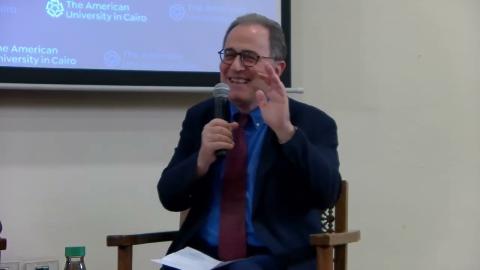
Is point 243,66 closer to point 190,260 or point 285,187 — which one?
point 285,187

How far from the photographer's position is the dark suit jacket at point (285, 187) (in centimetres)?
179

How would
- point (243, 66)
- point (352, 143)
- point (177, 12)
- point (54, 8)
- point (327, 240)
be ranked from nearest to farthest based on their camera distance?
point (327, 240) < point (243, 66) < point (54, 8) < point (177, 12) < point (352, 143)

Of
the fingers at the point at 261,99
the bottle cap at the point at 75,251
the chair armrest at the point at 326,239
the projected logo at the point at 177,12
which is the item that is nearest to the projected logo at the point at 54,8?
the projected logo at the point at 177,12

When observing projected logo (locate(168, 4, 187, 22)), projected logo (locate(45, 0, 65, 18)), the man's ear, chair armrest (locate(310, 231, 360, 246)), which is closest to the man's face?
the man's ear

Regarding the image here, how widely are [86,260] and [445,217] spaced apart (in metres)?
1.57

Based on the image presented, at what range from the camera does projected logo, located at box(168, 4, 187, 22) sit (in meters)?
2.62

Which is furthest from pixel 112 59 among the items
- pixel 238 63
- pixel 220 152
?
pixel 220 152

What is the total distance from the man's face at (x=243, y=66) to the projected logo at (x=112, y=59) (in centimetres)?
79

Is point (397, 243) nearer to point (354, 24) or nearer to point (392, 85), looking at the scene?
point (392, 85)

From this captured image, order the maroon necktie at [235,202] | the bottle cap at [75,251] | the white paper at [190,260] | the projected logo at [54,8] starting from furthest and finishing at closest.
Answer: the projected logo at [54,8]
the bottle cap at [75,251]
the maroon necktie at [235,202]
the white paper at [190,260]

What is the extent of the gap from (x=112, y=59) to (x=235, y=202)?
0.96 metres

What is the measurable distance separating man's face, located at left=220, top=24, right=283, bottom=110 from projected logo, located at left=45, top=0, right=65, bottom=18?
2.92 feet

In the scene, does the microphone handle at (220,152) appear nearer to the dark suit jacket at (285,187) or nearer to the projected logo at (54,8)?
the dark suit jacket at (285,187)

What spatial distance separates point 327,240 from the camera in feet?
5.66
